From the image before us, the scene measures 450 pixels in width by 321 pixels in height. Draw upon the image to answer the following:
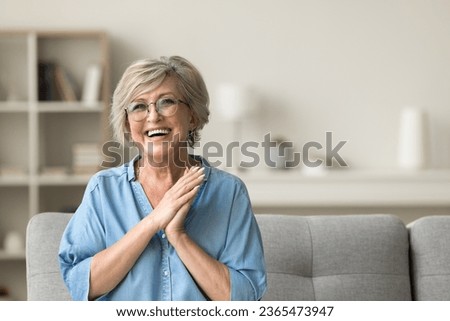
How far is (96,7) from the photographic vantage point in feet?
19.5

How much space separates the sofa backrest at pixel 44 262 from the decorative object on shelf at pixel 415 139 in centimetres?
390

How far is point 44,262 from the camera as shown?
91.0 inches

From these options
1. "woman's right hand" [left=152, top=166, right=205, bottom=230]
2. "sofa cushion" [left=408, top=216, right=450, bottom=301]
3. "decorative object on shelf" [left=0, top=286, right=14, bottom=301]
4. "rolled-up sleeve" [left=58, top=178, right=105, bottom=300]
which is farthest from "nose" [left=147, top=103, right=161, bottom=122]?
"decorative object on shelf" [left=0, top=286, right=14, bottom=301]

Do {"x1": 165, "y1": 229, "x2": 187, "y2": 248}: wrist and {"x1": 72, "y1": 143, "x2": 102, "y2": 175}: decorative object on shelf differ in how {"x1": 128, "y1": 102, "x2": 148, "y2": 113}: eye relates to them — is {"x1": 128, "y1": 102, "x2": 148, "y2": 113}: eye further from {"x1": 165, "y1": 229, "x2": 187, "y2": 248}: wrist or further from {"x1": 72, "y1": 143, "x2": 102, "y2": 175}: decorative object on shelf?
{"x1": 72, "y1": 143, "x2": 102, "y2": 175}: decorative object on shelf

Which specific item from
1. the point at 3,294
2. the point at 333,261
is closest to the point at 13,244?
the point at 3,294

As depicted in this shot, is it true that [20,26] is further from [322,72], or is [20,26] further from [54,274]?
[54,274]

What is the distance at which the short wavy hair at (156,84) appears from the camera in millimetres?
1845

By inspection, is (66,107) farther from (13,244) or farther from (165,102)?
(165,102)

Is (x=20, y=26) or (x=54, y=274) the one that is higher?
(x=20, y=26)

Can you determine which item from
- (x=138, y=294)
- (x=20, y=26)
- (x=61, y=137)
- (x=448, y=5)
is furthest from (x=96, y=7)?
(x=138, y=294)

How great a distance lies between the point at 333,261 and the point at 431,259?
0.97 feet

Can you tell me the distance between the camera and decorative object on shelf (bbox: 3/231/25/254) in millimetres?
5625

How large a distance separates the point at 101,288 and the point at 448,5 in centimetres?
483
